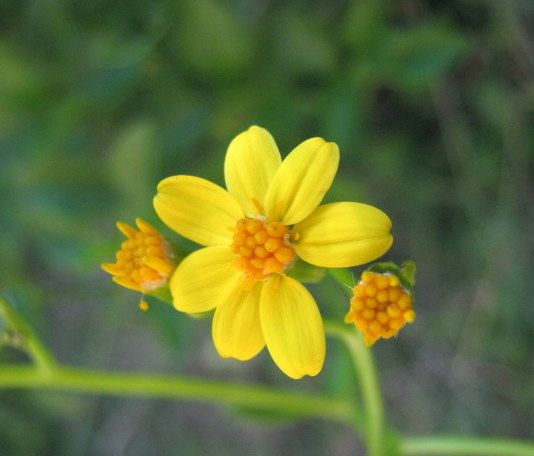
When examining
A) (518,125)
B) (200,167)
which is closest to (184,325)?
(200,167)

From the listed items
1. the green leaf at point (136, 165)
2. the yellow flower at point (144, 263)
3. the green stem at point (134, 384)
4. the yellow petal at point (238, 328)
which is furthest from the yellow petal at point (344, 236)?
the green leaf at point (136, 165)

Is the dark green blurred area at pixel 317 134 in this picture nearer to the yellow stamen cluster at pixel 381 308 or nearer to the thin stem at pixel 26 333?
the thin stem at pixel 26 333

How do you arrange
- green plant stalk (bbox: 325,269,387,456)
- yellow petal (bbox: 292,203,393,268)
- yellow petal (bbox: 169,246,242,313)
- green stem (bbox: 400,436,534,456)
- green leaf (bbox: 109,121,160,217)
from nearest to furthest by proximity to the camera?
yellow petal (bbox: 292,203,393,268) < yellow petal (bbox: 169,246,242,313) < green plant stalk (bbox: 325,269,387,456) < green stem (bbox: 400,436,534,456) < green leaf (bbox: 109,121,160,217)

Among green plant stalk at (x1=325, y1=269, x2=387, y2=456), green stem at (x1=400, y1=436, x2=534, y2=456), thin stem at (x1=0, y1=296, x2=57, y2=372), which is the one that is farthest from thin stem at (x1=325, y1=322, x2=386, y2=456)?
thin stem at (x1=0, y1=296, x2=57, y2=372)

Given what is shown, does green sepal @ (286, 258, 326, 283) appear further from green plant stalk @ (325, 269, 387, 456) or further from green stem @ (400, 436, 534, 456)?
green stem @ (400, 436, 534, 456)

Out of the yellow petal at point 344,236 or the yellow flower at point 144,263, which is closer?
the yellow petal at point 344,236

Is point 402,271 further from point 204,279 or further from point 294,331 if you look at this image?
point 204,279

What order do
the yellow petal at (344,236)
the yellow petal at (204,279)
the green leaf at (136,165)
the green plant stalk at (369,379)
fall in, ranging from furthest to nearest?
the green leaf at (136,165) → the green plant stalk at (369,379) → the yellow petal at (204,279) → the yellow petal at (344,236)
